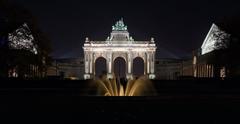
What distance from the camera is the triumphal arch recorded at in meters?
151

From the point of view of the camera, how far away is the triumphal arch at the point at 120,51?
495 ft

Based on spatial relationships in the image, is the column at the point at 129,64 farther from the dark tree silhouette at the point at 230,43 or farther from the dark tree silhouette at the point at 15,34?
the dark tree silhouette at the point at 15,34

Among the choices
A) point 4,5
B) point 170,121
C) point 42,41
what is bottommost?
point 170,121

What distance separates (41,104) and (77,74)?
136m

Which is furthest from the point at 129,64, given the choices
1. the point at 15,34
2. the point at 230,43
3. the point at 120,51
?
the point at 15,34

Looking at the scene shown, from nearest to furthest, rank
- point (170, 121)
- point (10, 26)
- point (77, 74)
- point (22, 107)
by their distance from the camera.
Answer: point (170, 121) → point (22, 107) → point (10, 26) → point (77, 74)

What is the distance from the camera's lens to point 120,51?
152 m

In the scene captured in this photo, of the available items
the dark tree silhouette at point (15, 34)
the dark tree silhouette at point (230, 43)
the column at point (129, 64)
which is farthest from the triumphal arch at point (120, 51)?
the dark tree silhouette at point (15, 34)

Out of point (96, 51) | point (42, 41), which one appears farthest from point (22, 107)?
point (96, 51)

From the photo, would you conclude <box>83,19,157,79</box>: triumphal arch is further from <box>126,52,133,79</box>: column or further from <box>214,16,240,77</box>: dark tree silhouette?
<box>214,16,240,77</box>: dark tree silhouette

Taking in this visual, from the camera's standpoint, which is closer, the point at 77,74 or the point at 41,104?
the point at 41,104

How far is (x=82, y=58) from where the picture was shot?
166750 millimetres

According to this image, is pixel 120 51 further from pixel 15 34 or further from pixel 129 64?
pixel 15 34

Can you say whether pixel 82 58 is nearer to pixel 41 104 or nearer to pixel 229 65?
pixel 229 65
